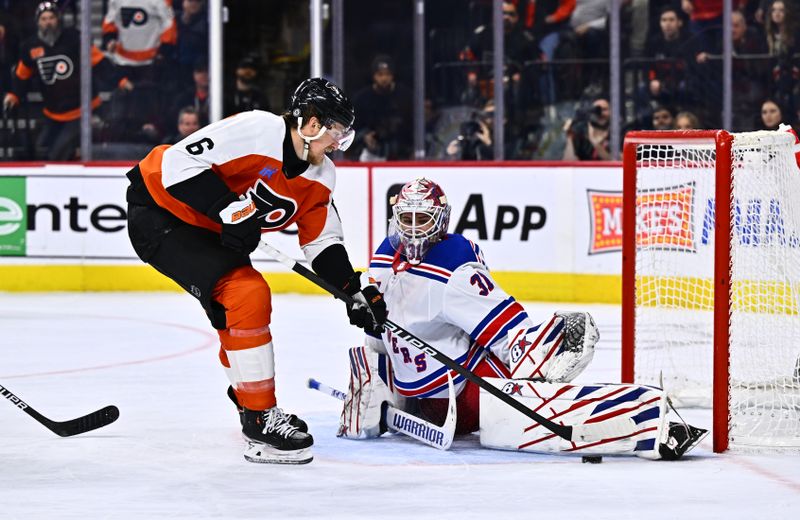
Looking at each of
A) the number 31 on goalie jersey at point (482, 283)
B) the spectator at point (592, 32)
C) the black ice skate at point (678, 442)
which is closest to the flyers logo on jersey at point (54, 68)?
the spectator at point (592, 32)

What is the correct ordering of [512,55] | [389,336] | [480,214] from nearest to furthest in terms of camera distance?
[389,336] < [480,214] < [512,55]

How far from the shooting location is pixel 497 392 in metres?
3.40

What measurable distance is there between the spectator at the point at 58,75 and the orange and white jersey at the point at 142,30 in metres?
0.14

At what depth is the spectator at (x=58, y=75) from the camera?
8.40 metres

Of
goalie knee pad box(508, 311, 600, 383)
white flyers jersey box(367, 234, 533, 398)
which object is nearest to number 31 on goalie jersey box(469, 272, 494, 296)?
white flyers jersey box(367, 234, 533, 398)

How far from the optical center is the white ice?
9.44ft

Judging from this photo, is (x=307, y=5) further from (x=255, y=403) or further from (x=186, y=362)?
(x=255, y=403)

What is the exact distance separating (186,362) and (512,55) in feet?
11.7

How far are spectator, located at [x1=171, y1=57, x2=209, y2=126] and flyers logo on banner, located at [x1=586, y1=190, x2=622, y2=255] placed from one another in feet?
8.50

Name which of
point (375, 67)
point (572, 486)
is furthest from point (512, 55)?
point (572, 486)

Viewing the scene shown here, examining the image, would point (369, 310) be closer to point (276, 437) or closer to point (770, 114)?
point (276, 437)

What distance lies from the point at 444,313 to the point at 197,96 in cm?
528

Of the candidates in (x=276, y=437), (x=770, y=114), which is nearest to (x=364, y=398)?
(x=276, y=437)

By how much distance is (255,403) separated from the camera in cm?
332
